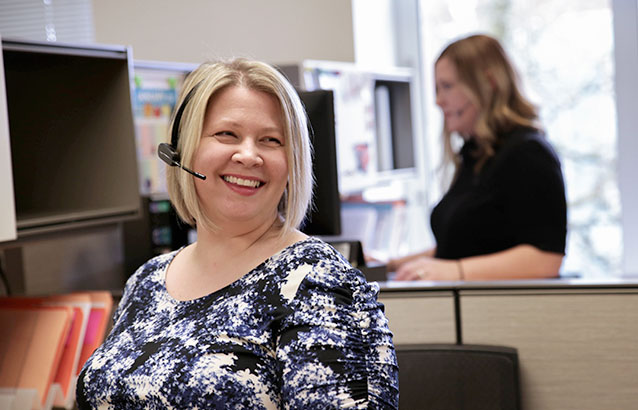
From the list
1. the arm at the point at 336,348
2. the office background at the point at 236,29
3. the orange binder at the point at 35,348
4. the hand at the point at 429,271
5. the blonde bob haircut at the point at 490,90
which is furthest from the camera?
the office background at the point at 236,29

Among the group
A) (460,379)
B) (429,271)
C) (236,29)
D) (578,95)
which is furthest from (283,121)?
(578,95)

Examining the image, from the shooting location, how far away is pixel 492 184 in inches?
88.2

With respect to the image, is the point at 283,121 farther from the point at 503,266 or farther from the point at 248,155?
the point at 503,266

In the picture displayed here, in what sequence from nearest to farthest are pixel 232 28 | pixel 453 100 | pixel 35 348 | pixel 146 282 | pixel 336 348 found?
pixel 336 348 → pixel 146 282 → pixel 35 348 → pixel 453 100 → pixel 232 28

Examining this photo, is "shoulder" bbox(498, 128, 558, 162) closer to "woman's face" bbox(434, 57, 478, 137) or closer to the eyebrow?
"woman's face" bbox(434, 57, 478, 137)

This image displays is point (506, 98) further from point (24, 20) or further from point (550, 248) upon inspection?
point (24, 20)

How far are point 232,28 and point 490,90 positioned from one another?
1.76 metres

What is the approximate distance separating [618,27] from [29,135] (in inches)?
86.1

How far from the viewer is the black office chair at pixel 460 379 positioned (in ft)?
4.96

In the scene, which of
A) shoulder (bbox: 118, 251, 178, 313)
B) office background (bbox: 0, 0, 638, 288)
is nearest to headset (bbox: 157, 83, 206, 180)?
shoulder (bbox: 118, 251, 178, 313)

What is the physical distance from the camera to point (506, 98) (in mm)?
2299

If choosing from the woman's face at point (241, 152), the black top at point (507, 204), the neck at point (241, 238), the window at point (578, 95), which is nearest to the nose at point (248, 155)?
the woman's face at point (241, 152)

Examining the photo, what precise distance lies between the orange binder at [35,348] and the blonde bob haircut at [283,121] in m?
0.61

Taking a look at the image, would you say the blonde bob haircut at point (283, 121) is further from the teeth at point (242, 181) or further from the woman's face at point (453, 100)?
the woman's face at point (453, 100)
